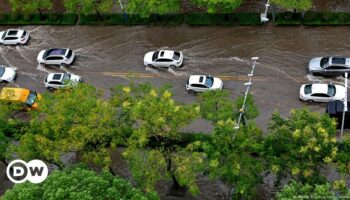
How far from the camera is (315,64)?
130ft

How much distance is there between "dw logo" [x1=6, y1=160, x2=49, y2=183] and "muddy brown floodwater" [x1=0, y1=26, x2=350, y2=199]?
31.2 ft

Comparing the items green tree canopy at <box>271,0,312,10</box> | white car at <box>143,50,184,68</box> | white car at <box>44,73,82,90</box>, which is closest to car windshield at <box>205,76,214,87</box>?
white car at <box>143,50,184,68</box>

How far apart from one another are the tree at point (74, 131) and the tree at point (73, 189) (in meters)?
4.61

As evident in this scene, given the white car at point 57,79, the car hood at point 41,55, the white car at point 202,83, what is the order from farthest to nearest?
1. the car hood at point 41,55
2. the white car at point 57,79
3. the white car at point 202,83

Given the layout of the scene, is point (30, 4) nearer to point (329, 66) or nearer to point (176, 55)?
point (176, 55)

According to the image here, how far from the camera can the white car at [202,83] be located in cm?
3923

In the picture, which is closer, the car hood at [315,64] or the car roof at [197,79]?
the car hood at [315,64]

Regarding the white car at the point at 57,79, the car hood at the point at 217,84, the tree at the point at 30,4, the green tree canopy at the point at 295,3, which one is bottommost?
the white car at the point at 57,79

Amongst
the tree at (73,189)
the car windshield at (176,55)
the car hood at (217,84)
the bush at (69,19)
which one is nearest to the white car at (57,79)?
the bush at (69,19)

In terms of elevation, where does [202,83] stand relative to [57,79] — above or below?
above

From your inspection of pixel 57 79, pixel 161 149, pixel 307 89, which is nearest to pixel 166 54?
pixel 57 79

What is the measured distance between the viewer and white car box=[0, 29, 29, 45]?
4709 cm

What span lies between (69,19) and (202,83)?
A: 16.8 m

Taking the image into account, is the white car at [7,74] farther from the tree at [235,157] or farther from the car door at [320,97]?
the car door at [320,97]
